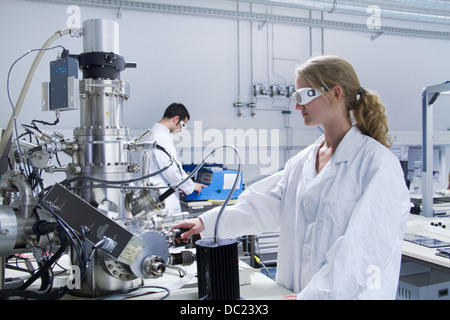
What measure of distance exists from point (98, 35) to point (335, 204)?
0.84m

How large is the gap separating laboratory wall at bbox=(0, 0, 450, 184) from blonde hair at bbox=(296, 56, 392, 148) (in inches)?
99.8

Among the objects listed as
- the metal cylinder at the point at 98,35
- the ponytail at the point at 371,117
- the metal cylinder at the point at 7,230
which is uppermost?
the metal cylinder at the point at 98,35

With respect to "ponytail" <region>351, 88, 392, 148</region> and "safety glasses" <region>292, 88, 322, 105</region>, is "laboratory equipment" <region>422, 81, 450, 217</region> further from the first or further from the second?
"safety glasses" <region>292, 88, 322, 105</region>

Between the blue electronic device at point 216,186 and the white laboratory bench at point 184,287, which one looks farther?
the blue electronic device at point 216,186

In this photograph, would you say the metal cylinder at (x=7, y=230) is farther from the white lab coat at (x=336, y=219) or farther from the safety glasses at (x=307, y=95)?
the safety glasses at (x=307, y=95)

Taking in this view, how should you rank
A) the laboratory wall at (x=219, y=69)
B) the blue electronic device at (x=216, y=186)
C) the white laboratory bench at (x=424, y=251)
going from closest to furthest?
1. the white laboratory bench at (x=424, y=251)
2. the blue electronic device at (x=216, y=186)
3. the laboratory wall at (x=219, y=69)

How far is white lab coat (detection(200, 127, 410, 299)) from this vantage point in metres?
0.96

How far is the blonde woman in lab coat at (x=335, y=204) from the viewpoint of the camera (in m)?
0.97

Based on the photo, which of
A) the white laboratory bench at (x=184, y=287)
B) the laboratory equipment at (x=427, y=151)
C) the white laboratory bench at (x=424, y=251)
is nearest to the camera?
the white laboratory bench at (x=184, y=287)

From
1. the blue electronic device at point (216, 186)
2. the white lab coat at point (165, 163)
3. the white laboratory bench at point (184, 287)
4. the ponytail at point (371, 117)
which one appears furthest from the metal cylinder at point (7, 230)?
the blue electronic device at point (216, 186)

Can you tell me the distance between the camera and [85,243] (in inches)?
37.6

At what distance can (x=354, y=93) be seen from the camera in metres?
1.24

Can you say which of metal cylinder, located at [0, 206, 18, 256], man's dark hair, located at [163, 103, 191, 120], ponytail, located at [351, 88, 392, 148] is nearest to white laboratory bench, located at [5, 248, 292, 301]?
metal cylinder, located at [0, 206, 18, 256]
